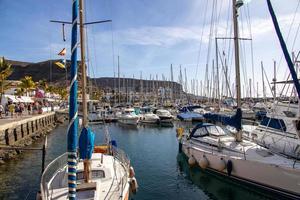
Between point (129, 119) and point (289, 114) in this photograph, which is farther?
point (129, 119)

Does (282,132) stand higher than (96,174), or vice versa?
(282,132)

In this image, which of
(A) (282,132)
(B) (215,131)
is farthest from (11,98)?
(A) (282,132)

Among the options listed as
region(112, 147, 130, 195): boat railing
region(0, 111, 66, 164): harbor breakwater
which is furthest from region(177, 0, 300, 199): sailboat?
region(0, 111, 66, 164): harbor breakwater

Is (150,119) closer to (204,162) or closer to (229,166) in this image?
(204,162)

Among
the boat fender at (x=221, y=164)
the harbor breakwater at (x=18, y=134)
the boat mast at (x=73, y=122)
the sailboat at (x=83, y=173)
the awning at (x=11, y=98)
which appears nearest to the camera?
the boat mast at (x=73, y=122)

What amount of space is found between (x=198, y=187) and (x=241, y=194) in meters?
2.79

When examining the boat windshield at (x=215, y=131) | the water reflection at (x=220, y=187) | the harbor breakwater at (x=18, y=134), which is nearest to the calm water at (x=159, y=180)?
the water reflection at (x=220, y=187)

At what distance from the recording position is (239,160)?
→ 15250mm

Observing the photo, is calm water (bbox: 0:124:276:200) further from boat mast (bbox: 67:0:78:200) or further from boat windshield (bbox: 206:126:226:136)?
boat mast (bbox: 67:0:78:200)

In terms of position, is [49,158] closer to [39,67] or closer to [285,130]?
[285,130]

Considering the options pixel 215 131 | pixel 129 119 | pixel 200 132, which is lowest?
pixel 129 119

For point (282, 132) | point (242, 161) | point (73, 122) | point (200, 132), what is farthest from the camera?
point (200, 132)

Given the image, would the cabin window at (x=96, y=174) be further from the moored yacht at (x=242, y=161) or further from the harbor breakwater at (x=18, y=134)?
the moored yacht at (x=242, y=161)

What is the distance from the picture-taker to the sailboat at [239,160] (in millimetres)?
12984
